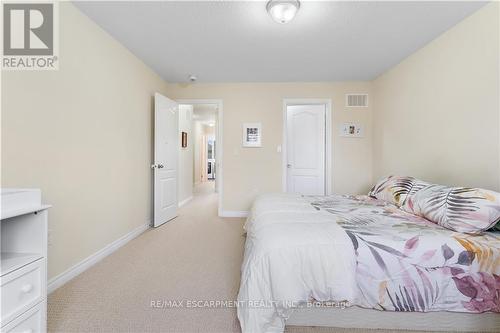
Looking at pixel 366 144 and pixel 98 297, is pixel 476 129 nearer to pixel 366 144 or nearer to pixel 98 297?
pixel 366 144

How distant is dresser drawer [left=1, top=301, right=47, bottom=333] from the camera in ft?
3.41

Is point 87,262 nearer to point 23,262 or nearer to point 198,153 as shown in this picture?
point 23,262

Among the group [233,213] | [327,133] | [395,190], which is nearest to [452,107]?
[395,190]

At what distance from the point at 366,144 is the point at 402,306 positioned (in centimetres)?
305

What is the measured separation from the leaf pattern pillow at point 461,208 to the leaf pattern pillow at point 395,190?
22 centimetres

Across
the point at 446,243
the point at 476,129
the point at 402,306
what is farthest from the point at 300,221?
the point at 476,129

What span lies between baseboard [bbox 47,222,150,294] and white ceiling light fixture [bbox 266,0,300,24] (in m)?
2.81

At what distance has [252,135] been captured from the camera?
386 cm

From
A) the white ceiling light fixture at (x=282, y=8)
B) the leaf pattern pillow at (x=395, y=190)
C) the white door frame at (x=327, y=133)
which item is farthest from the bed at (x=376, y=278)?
the white door frame at (x=327, y=133)

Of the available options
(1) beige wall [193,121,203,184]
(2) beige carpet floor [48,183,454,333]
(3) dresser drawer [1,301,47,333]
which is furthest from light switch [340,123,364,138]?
(1) beige wall [193,121,203,184]

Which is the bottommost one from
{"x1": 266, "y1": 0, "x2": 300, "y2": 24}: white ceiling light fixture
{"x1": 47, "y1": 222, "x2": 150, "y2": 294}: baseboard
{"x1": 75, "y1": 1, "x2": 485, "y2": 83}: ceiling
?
{"x1": 47, "y1": 222, "x2": 150, "y2": 294}: baseboard

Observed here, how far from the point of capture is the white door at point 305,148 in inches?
158

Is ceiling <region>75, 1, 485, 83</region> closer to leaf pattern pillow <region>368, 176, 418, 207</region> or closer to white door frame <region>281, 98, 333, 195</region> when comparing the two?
white door frame <region>281, 98, 333, 195</region>

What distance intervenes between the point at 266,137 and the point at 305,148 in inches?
31.5
